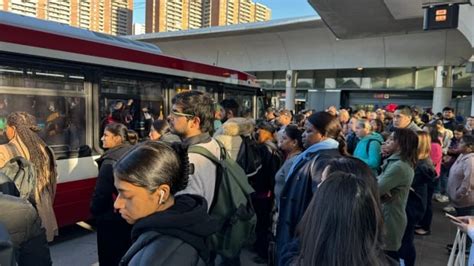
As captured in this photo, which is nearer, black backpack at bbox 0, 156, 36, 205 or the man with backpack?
the man with backpack

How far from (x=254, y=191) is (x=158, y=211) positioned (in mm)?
1561

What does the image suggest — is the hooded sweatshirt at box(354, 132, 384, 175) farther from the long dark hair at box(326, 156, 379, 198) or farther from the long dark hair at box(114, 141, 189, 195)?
the long dark hair at box(114, 141, 189, 195)

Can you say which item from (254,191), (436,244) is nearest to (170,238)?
(254,191)

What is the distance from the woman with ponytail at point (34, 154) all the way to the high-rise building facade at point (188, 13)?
26261 millimetres

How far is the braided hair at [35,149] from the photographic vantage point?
127 inches

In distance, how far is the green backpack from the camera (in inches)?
103

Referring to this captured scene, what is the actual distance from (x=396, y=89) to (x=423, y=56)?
264cm

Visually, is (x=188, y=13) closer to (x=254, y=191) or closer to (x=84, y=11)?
(x=84, y=11)

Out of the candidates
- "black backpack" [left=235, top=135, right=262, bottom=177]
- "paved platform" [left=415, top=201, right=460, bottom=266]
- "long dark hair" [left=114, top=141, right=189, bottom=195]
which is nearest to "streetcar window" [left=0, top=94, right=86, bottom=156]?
"black backpack" [left=235, top=135, right=262, bottom=177]

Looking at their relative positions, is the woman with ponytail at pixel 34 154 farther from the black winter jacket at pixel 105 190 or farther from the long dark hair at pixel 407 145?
the long dark hair at pixel 407 145

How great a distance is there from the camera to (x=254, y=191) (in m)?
3.07

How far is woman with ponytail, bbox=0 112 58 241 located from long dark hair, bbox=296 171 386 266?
254cm

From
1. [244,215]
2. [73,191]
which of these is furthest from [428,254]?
[73,191]

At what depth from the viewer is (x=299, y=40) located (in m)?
21.6
